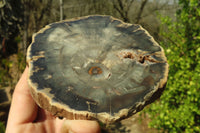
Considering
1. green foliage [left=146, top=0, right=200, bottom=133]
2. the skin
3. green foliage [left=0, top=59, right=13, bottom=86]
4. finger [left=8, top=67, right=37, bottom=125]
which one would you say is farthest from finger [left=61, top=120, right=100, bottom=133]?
green foliage [left=0, top=59, right=13, bottom=86]

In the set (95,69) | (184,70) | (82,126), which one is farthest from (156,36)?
(82,126)

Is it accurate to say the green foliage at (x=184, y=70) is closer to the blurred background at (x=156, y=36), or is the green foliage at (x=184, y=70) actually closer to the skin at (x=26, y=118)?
the blurred background at (x=156, y=36)

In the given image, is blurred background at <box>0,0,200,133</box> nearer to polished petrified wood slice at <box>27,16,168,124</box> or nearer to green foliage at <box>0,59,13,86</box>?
green foliage at <box>0,59,13,86</box>

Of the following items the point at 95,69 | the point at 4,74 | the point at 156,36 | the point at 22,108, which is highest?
the point at 95,69

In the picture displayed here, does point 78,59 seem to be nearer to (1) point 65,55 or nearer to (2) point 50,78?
(1) point 65,55

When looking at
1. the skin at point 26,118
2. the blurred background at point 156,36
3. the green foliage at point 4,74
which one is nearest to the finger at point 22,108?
the skin at point 26,118

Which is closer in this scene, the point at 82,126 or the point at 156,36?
the point at 82,126

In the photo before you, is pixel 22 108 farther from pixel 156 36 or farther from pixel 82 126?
pixel 156 36
